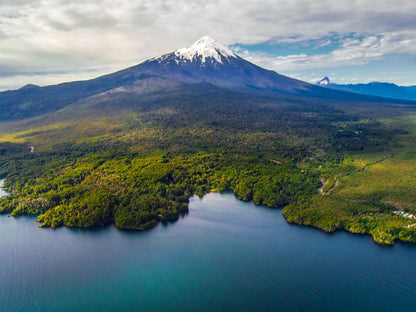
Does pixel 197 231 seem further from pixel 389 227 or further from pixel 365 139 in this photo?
pixel 365 139

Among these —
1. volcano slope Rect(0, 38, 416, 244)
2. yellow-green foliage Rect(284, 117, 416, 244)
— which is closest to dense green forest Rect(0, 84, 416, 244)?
yellow-green foliage Rect(284, 117, 416, 244)

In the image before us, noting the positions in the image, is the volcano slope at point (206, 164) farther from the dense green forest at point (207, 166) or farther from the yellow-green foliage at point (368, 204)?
the dense green forest at point (207, 166)

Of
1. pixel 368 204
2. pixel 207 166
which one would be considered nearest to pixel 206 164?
pixel 207 166

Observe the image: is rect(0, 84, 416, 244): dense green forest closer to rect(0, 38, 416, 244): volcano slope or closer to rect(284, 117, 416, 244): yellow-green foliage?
rect(284, 117, 416, 244): yellow-green foliage

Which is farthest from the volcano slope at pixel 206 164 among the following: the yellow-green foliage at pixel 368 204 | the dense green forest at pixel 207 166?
the dense green forest at pixel 207 166

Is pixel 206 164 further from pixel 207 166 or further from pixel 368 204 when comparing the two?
pixel 368 204

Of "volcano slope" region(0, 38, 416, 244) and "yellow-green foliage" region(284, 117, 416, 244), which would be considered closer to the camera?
"yellow-green foliage" region(284, 117, 416, 244)

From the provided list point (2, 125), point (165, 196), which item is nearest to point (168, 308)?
point (165, 196)
